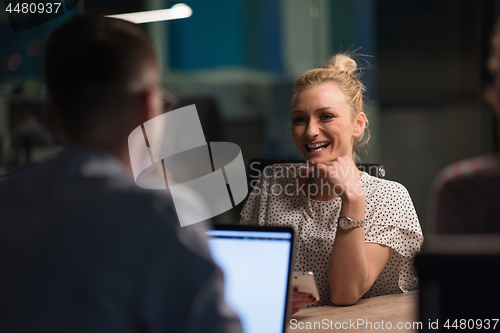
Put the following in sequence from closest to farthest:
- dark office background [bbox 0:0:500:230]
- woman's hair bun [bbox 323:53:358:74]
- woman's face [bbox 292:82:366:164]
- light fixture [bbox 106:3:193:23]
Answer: woman's face [bbox 292:82:366:164]
woman's hair bun [bbox 323:53:358:74]
light fixture [bbox 106:3:193:23]
dark office background [bbox 0:0:500:230]

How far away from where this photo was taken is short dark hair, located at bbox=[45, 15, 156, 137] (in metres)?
0.57

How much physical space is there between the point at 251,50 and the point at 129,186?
337 centimetres

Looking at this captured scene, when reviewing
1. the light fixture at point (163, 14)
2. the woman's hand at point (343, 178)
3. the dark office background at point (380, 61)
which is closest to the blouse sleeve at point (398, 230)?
the woman's hand at point (343, 178)

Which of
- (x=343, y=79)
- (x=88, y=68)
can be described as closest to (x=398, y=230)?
(x=343, y=79)

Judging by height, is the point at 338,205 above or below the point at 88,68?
below

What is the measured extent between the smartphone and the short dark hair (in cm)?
53

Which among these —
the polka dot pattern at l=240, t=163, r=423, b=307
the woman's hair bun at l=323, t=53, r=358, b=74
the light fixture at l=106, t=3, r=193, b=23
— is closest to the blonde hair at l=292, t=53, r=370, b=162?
the woman's hair bun at l=323, t=53, r=358, b=74

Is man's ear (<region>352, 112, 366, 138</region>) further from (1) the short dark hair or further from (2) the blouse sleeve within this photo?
(1) the short dark hair

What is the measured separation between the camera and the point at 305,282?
90 cm

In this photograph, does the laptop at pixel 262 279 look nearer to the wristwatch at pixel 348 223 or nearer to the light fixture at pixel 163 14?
the wristwatch at pixel 348 223

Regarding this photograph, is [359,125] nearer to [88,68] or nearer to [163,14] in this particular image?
[88,68]

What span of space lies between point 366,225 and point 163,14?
1673 millimetres

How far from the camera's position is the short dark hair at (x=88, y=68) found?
1.87ft

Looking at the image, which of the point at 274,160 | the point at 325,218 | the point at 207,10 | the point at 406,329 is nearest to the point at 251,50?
the point at 207,10
